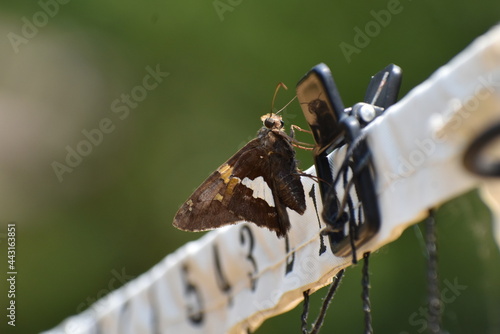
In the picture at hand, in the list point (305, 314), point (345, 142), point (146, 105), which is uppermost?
point (146, 105)

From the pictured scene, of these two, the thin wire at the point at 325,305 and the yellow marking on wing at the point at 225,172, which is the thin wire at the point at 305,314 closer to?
the thin wire at the point at 325,305

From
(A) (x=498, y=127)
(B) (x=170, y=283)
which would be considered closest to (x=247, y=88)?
(B) (x=170, y=283)

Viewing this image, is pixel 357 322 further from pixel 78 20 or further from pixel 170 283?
pixel 78 20

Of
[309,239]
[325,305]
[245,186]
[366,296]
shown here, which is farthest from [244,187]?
[366,296]

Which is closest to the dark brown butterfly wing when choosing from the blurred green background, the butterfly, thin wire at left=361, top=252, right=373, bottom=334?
the butterfly

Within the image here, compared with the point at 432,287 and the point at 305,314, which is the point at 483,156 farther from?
the point at 305,314

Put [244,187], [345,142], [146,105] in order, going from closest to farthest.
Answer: [345,142], [244,187], [146,105]
